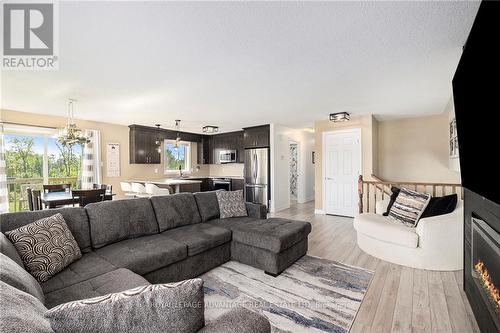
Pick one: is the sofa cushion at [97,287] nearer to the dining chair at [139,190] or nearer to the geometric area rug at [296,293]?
the geometric area rug at [296,293]

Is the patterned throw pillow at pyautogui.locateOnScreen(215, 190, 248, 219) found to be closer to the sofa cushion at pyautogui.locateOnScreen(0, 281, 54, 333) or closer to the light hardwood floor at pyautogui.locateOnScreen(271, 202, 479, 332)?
the light hardwood floor at pyautogui.locateOnScreen(271, 202, 479, 332)

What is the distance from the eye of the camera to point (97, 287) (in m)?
1.52

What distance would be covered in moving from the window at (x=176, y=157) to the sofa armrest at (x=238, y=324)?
21.3 feet

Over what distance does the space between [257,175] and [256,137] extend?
1.06m

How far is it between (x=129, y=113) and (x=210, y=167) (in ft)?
13.1

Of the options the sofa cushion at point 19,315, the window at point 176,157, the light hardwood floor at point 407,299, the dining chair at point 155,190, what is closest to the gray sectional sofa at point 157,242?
the sofa cushion at point 19,315

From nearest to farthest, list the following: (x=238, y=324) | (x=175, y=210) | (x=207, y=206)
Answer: (x=238, y=324) < (x=175, y=210) < (x=207, y=206)

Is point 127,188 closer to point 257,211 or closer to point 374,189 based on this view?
point 257,211

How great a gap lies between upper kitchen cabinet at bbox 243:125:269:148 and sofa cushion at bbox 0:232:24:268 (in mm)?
5161

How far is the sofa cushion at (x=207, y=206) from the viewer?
3.21 metres

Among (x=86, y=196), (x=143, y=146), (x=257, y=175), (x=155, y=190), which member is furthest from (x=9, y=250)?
(x=257, y=175)

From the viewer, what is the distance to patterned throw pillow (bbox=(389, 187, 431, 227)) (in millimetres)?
2944

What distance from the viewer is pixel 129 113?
181 inches

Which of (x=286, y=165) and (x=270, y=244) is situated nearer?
(x=270, y=244)
